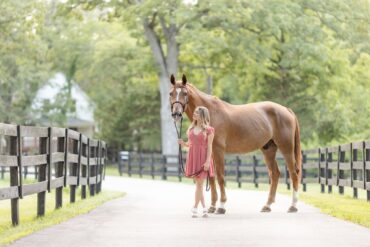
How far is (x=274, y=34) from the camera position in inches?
1533

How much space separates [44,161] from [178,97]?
2377mm

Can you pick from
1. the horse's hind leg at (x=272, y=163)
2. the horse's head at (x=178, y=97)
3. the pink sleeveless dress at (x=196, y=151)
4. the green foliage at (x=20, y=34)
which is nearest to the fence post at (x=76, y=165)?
the horse's head at (x=178, y=97)

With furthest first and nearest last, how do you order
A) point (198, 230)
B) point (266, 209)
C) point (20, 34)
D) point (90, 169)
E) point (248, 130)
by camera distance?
1. point (20, 34)
2. point (90, 169)
3. point (248, 130)
4. point (266, 209)
5. point (198, 230)

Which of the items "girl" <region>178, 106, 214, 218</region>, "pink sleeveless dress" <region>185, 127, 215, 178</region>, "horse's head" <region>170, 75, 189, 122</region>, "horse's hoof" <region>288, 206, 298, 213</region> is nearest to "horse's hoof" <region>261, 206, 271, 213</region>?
"horse's hoof" <region>288, 206, 298, 213</region>

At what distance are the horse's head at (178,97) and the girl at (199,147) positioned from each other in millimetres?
412

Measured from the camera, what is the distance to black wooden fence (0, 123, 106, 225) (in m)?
11.4

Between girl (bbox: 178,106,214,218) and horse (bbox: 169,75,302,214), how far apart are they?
62 centimetres

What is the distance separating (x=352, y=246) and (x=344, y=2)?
33806 millimetres

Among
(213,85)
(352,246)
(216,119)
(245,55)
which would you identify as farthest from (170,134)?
(352,246)

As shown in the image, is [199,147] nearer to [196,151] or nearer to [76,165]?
[196,151]

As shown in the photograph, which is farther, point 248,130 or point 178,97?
point 248,130

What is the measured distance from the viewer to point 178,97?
14.1m

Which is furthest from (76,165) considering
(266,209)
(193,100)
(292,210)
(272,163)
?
(292,210)

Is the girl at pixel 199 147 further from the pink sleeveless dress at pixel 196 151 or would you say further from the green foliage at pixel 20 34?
the green foliage at pixel 20 34
